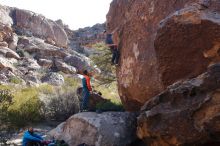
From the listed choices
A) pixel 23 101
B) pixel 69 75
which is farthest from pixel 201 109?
pixel 69 75

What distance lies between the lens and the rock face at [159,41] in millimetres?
7059

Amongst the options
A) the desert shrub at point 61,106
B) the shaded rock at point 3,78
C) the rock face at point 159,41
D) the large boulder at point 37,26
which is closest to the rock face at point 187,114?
the rock face at point 159,41

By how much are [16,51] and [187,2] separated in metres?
27.3

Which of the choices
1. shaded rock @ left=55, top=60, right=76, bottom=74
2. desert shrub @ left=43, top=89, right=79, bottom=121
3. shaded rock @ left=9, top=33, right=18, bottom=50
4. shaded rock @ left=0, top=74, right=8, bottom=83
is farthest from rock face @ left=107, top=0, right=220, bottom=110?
shaded rock @ left=9, top=33, right=18, bottom=50

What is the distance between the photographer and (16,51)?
33625 mm

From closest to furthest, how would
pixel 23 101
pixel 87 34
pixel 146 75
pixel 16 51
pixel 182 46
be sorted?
pixel 182 46 < pixel 146 75 < pixel 23 101 < pixel 16 51 < pixel 87 34

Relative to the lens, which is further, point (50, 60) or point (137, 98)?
point (50, 60)

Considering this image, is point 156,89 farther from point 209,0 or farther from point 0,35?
point 0,35

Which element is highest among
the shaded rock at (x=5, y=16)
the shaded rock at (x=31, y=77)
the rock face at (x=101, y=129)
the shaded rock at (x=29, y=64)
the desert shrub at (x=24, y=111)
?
the shaded rock at (x=5, y=16)

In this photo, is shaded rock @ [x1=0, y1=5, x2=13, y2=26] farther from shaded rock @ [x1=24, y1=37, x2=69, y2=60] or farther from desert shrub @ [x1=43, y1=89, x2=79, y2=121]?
desert shrub @ [x1=43, y1=89, x2=79, y2=121]

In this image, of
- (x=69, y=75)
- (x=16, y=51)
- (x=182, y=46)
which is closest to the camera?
(x=182, y=46)

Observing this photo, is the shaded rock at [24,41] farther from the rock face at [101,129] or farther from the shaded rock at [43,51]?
the rock face at [101,129]

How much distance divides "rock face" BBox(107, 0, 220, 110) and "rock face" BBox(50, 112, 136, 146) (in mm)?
926

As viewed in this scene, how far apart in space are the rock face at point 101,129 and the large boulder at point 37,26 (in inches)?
1263
